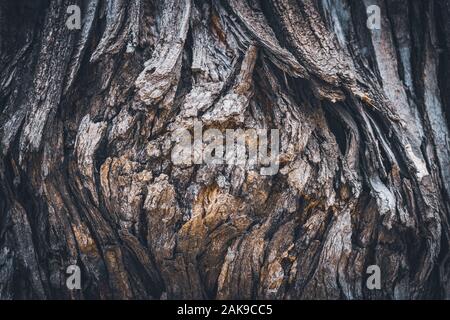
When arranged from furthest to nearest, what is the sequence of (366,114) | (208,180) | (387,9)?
1. (387,9)
2. (366,114)
3. (208,180)

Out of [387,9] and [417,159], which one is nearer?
[417,159]

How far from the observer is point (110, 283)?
450 centimetres

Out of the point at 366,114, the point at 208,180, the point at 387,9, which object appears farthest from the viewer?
the point at 387,9

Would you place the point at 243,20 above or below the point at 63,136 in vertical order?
above

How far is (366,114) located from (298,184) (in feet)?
2.95

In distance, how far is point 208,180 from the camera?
14.0 ft

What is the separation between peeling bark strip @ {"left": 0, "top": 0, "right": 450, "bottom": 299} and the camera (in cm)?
433

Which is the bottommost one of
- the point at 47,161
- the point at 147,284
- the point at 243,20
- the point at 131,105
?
the point at 147,284

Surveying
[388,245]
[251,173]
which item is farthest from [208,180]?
[388,245]

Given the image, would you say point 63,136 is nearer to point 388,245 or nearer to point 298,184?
point 298,184

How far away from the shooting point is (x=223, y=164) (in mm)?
4324

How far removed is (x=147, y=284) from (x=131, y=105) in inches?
62.7

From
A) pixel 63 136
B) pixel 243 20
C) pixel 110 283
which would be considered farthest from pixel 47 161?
pixel 243 20

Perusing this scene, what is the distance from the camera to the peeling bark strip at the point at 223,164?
4328mm
